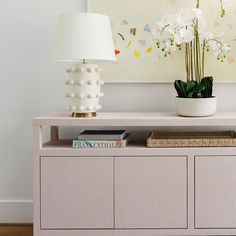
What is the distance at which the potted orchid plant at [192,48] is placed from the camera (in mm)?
2041

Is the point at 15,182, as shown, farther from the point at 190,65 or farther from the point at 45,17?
the point at 190,65

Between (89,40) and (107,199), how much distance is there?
774 mm

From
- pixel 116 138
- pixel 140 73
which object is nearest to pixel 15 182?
pixel 116 138

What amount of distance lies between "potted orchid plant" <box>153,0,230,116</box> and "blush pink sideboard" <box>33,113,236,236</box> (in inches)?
3.9

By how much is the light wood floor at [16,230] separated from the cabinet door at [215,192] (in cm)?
96

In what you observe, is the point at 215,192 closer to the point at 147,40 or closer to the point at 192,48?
the point at 192,48

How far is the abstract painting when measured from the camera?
2275mm

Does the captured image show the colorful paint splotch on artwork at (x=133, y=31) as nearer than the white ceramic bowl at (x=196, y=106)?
No

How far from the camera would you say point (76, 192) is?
1.99 meters

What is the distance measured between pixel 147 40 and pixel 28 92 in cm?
75

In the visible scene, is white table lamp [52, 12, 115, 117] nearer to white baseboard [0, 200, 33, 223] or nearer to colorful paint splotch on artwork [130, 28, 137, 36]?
colorful paint splotch on artwork [130, 28, 137, 36]

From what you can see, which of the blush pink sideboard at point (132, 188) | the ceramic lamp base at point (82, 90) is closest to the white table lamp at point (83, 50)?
the ceramic lamp base at point (82, 90)

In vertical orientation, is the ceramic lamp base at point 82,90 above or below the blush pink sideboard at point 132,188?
above

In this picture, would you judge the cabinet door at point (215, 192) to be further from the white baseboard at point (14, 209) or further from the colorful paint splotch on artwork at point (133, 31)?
the white baseboard at point (14, 209)
